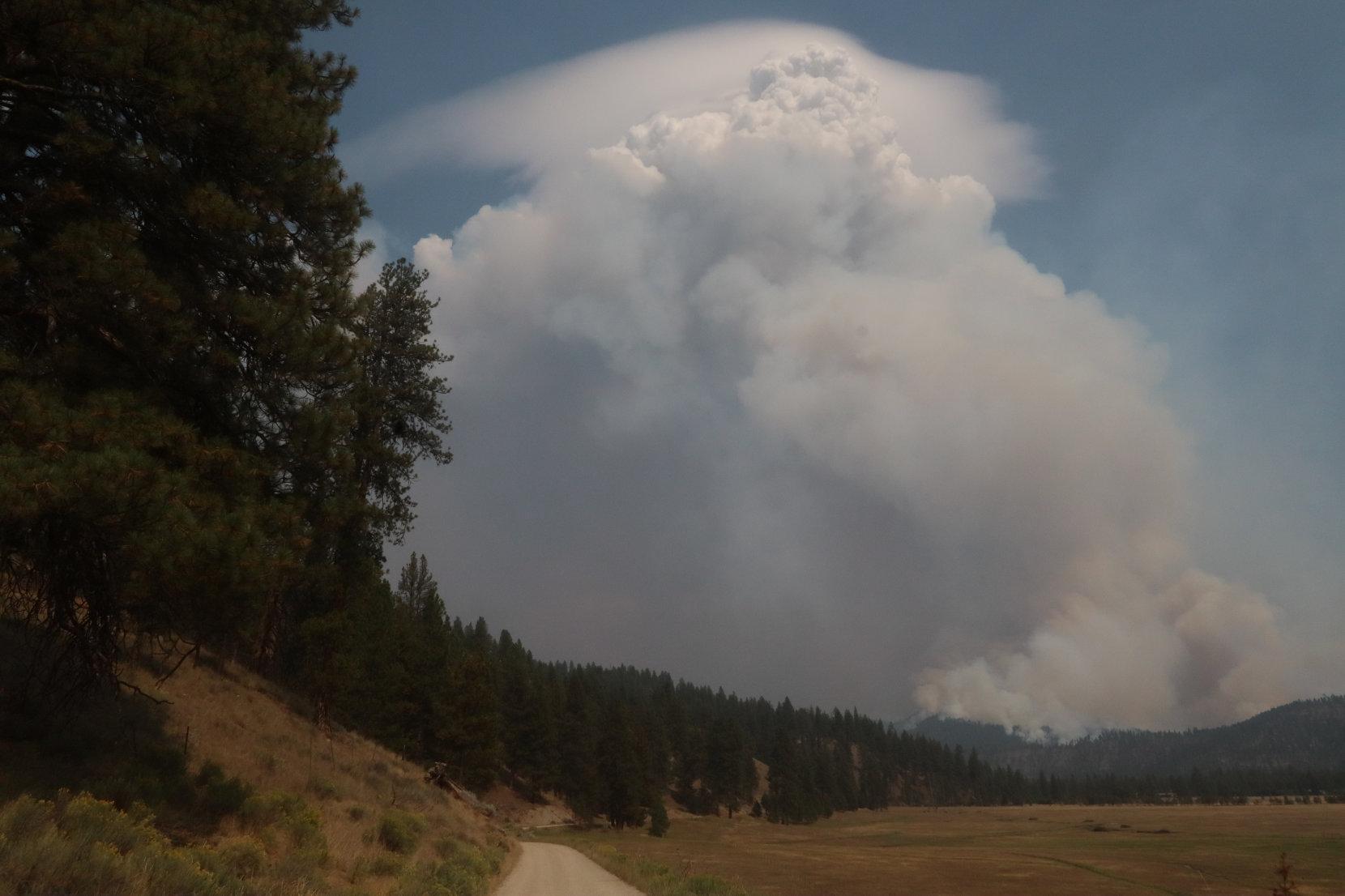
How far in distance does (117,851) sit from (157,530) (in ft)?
10.9

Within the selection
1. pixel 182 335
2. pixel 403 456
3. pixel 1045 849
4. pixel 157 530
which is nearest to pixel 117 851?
pixel 157 530

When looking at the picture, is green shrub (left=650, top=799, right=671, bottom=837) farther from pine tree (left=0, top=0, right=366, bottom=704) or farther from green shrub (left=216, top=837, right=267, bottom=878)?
pine tree (left=0, top=0, right=366, bottom=704)

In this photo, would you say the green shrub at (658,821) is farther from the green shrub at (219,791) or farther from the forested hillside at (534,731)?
the green shrub at (219,791)

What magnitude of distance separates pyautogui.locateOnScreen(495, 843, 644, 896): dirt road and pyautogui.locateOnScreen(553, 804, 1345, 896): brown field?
4.26 meters

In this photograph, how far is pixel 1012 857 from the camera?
206 feet

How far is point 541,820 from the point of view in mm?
85562

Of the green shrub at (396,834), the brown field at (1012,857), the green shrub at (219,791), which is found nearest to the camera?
the green shrub at (219,791)

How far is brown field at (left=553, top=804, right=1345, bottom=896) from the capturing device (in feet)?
131

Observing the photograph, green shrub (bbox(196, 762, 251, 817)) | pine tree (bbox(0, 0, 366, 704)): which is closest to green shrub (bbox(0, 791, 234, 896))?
pine tree (bbox(0, 0, 366, 704))

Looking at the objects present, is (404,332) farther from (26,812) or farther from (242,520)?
(26,812)

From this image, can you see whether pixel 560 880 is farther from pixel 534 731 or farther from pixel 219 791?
pixel 534 731

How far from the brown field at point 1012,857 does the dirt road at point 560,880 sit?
168 inches

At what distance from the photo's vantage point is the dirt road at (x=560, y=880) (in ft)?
60.0

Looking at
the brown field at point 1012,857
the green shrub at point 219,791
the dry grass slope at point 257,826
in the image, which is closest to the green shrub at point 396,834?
the dry grass slope at point 257,826
